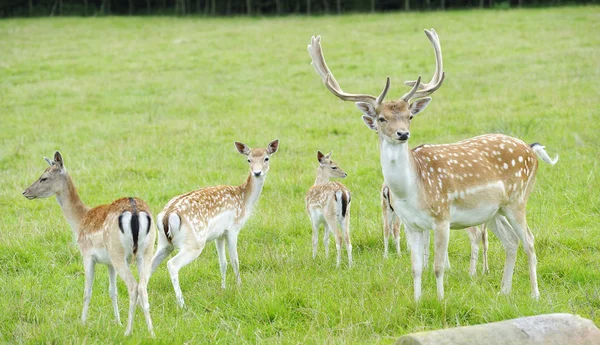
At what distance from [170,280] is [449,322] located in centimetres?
256

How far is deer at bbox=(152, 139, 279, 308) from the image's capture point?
234 inches

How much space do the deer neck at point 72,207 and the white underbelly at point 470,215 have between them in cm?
300

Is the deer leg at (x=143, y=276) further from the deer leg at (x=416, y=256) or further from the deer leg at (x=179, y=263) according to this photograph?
the deer leg at (x=416, y=256)

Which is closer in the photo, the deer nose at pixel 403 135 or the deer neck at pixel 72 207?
the deer nose at pixel 403 135

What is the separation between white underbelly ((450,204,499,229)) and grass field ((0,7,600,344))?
514mm

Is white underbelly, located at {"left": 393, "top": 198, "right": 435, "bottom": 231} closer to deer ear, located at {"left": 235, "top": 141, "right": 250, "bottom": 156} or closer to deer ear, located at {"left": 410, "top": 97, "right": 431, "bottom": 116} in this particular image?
deer ear, located at {"left": 410, "top": 97, "right": 431, "bottom": 116}

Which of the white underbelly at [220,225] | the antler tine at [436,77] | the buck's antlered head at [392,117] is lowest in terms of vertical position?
the white underbelly at [220,225]

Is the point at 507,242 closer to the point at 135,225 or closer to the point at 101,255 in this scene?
the point at 135,225

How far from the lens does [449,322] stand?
16.4 ft

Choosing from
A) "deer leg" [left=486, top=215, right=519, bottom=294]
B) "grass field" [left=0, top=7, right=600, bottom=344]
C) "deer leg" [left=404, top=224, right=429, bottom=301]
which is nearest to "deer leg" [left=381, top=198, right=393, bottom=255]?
"grass field" [left=0, top=7, right=600, bottom=344]

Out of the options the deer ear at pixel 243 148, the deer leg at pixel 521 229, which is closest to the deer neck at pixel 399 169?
the deer leg at pixel 521 229

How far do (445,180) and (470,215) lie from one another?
0.34 m

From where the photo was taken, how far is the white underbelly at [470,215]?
5.65m

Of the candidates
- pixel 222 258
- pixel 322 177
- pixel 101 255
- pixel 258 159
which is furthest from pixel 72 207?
pixel 322 177
